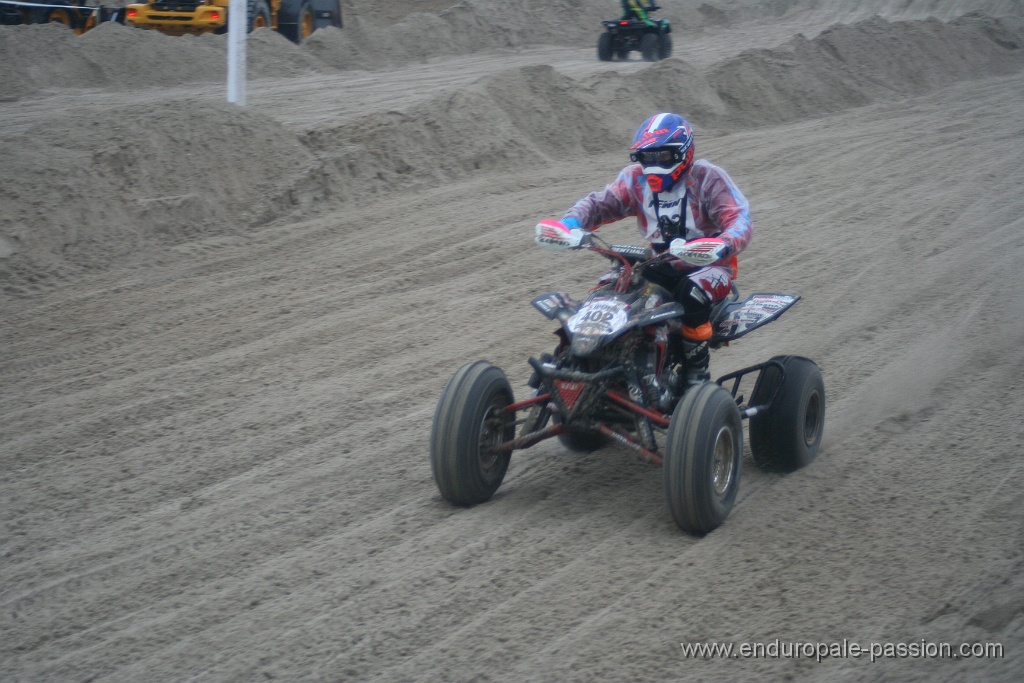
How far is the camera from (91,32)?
17.8m

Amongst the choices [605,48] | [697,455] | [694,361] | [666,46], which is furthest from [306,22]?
[697,455]

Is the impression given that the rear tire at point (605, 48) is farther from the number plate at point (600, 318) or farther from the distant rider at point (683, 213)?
the number plate at point (600, 318)

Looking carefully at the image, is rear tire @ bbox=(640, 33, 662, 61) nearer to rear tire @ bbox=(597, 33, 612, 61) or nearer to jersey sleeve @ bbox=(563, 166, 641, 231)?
rear tire @ bbox=(597, 33, 612, 61)

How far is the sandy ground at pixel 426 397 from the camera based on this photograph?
4012 millimetres

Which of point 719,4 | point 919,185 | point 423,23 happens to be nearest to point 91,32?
point 423,23

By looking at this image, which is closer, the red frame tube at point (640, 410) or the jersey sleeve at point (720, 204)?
the red frame tube at point (640, 410)

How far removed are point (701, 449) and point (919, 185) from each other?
9.42m

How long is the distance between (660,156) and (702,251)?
740 millimetres

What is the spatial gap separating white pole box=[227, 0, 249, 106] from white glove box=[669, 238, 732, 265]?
29.3 ft

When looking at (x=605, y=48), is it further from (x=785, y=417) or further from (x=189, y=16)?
(x=785, y=417)

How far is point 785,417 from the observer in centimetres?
536

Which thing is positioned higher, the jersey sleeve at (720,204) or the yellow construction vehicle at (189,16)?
the yellow construction vehicle at (189,16)

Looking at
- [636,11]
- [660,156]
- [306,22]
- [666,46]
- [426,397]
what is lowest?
[426,397]

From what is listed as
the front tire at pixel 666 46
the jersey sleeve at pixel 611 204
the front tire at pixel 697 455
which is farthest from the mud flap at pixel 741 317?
the front tire at pixel 666 46
